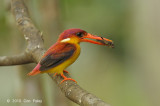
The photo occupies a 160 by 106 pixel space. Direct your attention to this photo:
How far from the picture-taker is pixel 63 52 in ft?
7.32

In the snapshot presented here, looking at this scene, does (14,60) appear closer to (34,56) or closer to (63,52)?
(34,56)

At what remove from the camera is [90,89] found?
7.68m

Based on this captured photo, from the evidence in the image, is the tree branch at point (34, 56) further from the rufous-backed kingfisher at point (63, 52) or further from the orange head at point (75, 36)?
the orange head at point (75, 36)

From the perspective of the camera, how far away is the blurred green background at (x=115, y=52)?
5023mm

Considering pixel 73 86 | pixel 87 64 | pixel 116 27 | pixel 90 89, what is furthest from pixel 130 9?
pixel 73 86

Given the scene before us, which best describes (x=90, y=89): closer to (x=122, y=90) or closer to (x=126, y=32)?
(x=122, y=90)

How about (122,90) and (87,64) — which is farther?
(122,90)

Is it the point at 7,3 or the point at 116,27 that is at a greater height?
the point at 7,3

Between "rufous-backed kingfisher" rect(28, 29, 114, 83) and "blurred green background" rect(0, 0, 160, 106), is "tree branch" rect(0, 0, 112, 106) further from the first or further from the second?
"blurred green background" rect(0, 0, 160, 106)

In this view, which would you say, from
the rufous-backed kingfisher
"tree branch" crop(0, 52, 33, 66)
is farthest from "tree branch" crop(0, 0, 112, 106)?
the rufous-backed kingfisher

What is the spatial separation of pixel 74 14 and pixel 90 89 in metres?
2.11

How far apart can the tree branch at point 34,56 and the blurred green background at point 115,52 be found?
1.96 meters

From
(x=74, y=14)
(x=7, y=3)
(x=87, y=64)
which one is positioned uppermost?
(x=7, y=3)

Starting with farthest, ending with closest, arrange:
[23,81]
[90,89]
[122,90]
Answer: [122,90] → [90,89] → [23,81]
